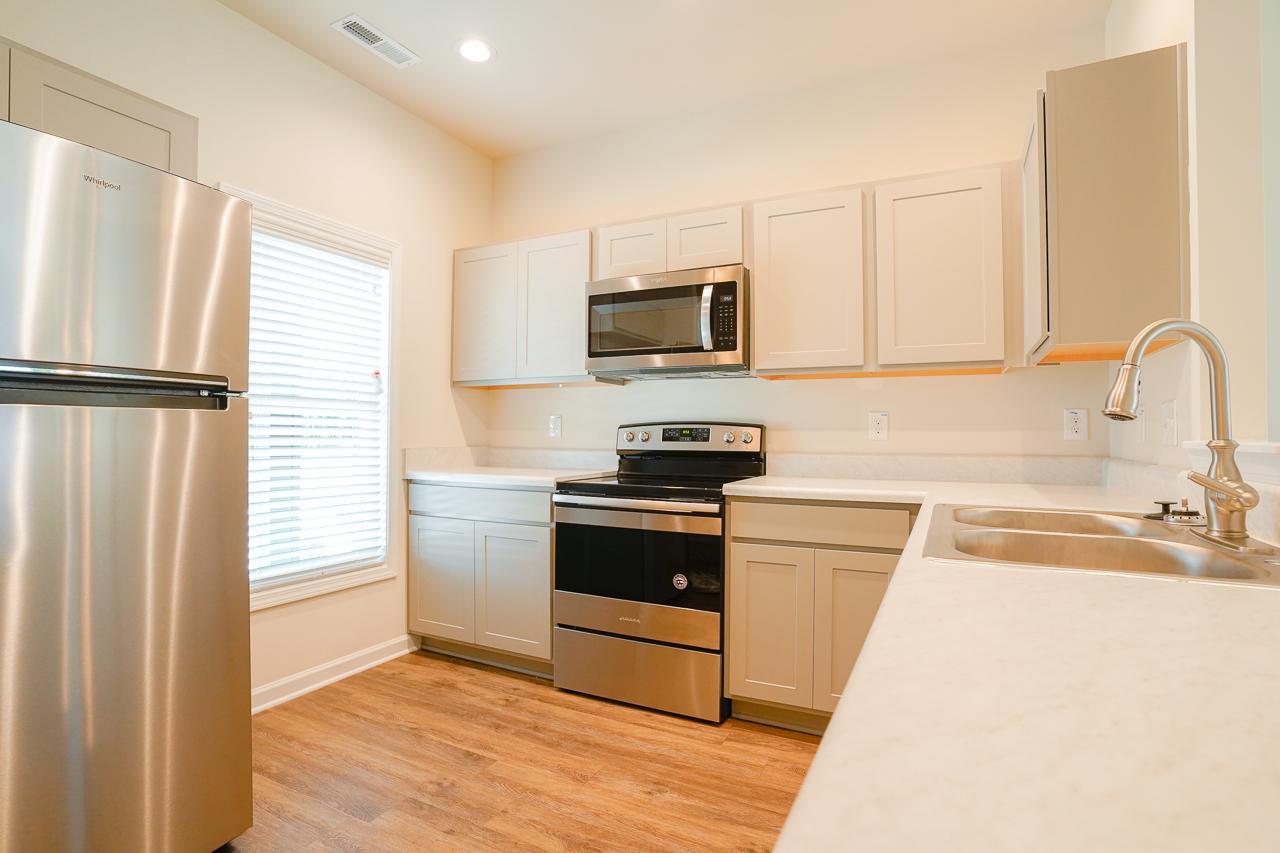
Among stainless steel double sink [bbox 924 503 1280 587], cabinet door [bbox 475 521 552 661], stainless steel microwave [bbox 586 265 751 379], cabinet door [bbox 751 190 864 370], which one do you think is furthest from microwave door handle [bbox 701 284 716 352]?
stainless steel double sink [bbox 924 503 1280 587]

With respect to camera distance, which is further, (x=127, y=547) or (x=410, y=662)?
(x=410, y=662)

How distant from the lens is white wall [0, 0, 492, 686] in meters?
2.20

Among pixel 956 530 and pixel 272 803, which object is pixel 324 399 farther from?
pixel 956 530

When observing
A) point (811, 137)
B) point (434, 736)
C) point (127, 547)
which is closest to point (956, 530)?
Result: point (127, 547)

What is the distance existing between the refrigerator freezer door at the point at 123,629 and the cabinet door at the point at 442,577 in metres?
1.39

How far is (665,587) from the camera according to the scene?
256 cm

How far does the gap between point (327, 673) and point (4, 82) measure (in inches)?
91.2

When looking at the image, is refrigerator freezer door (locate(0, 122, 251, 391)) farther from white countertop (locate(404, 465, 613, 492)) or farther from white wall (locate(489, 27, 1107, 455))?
white wall (locate(489, 27, 1107, 455))

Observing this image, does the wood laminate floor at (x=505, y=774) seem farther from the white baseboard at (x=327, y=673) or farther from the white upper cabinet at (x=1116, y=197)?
the white upper cabinet at (x=1116, y=197)

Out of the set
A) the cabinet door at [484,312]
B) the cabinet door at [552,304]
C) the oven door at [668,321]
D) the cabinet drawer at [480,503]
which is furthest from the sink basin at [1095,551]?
the cabinet door at [484,312]

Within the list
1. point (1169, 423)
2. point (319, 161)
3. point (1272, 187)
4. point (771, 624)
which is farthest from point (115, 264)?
point (1169, 423)

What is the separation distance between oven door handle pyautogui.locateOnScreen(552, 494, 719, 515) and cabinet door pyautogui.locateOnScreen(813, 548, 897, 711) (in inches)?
17.8

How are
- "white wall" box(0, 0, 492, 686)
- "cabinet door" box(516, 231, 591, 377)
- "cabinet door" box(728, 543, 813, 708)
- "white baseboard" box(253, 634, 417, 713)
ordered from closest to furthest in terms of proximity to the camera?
"white wall" box(0, 0, 492, 686) < "cabinet door" box(728, 543, 813, 708) < "white baseboard" box(253, 634, 417, 713) < "cabinet door" box(516, 231, 591, 377)

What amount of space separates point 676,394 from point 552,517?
0.90 metres
